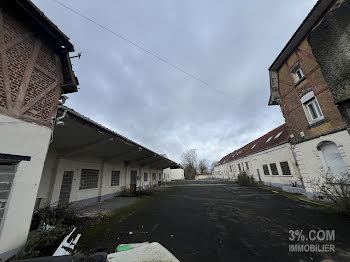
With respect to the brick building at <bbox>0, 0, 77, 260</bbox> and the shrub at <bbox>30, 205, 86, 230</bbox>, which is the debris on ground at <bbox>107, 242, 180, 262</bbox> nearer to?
the brick building at <bbox>0, 0, 77, 260</bbox>

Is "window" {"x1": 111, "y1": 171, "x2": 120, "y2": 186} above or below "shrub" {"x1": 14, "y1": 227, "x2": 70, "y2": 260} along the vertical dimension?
above

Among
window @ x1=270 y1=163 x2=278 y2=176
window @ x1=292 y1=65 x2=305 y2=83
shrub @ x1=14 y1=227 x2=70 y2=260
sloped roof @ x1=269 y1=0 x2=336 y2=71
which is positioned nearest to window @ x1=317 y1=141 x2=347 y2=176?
window @ x1=292 y1=65 x2=305 y2=83

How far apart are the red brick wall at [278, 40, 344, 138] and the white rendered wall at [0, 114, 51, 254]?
12.9m

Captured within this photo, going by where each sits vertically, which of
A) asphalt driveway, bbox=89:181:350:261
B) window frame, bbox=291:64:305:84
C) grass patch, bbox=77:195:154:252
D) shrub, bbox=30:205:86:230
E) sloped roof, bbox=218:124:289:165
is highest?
window frame, bbox=291:64:305:84

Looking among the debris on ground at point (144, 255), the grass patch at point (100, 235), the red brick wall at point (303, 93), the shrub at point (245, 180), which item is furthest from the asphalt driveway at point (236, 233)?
the shrub at point (245, 180)

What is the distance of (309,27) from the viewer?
8.56m

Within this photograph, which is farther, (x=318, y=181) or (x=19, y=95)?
(x=318, y=181)

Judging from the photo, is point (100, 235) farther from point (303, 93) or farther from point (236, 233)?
point (303, 93)

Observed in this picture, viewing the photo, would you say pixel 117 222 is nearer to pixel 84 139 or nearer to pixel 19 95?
pixel 84 139

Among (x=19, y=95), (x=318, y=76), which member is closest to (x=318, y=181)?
(x=318, y=76)

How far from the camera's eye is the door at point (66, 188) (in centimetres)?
749

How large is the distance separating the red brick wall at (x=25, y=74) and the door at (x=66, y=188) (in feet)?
16.2

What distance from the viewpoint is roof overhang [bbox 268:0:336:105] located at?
24.5 feet

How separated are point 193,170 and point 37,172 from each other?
55582 millimetres
